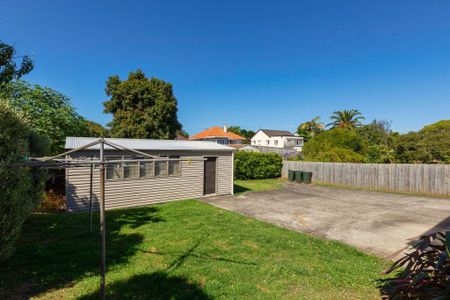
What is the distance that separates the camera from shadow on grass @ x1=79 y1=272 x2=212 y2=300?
380 centimetres

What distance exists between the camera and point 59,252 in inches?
212

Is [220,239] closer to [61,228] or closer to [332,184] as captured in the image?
[61,228]

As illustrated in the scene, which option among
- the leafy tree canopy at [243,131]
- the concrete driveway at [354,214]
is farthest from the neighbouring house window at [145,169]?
the leafy tree canopy at [243,131]

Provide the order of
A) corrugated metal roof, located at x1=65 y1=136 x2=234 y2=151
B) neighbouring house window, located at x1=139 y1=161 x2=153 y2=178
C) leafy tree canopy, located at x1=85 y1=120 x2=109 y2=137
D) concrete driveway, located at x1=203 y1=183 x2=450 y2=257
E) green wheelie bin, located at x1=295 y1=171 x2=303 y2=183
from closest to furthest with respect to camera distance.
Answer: concrete driveway, located at x1=203 y1=183 x2=450 y2=257 → corrugated metal roof, located at x1=65 y1=136 x2=234 y2=151 → neighbouring house window, located at x1=139 y1=161 x2=153 y2=178 → leafy tree canopy, located at x1=85 y1=120 x2=109 y2=137 → green wheelie bin, located at x1=295 y1=171 x2=303 y2=183

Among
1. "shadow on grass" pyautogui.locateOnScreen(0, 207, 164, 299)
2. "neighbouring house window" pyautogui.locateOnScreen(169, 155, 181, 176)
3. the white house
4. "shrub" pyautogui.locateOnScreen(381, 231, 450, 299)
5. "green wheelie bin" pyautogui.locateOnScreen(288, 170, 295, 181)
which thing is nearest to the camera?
"shrub" pyautogui.locateOnScreen(381, 231, 450, 299)

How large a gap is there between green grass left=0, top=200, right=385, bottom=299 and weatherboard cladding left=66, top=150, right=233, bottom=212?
6.78 feet

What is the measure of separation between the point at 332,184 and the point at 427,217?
345 inches

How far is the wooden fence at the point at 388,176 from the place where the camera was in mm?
13453

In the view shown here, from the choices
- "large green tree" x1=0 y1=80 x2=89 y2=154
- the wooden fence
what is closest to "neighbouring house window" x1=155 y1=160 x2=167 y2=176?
"large green tree" x1=0 y1=80 x2=89 y2=154

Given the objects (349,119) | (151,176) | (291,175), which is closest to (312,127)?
(349,119)

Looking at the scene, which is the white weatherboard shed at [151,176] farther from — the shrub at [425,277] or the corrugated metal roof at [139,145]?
the shrub at [425,277]

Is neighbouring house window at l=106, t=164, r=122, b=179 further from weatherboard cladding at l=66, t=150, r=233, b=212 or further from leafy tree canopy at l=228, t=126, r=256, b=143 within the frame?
leafy tree canopy at l=228, t=126, r=256, b=143

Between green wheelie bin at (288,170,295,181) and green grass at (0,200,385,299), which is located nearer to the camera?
green grass at (0,200,385,299)

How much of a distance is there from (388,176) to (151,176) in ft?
44.5
